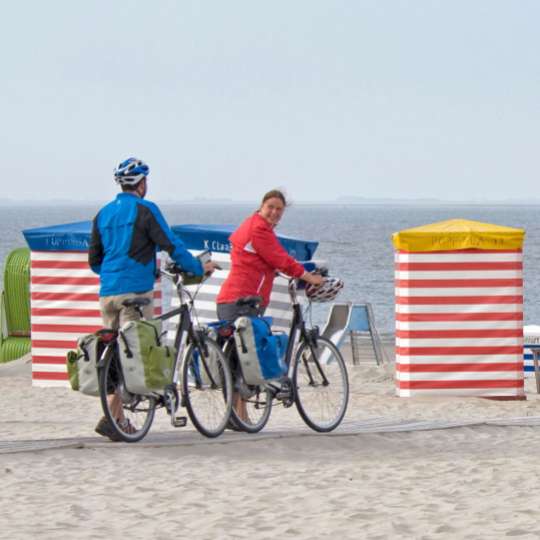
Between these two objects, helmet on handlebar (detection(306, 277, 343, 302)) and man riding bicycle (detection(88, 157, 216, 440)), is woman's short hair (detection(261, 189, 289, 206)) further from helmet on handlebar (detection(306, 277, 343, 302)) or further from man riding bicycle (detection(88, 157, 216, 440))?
man riding bicycle (detection(88, 157, 216, 440))

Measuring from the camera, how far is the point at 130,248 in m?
9.02

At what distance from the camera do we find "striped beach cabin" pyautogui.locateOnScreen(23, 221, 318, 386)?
1429 cm

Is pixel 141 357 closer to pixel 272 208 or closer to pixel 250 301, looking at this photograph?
pixel 250 301

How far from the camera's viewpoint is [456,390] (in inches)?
519

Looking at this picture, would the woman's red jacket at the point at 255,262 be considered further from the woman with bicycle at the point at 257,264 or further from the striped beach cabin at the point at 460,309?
the striped beach cabin at the point at 460,309

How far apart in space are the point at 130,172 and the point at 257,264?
1.02m

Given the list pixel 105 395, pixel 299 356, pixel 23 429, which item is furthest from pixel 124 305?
pixel 23 429

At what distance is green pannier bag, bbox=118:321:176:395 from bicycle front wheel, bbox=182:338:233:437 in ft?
1.23

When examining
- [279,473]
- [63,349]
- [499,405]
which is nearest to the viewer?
[279,473]

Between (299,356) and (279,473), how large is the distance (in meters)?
1.45

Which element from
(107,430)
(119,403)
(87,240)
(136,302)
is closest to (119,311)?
(136,302)

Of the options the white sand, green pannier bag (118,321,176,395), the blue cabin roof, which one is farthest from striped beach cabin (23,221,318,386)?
green pannier bag (118,321,176,395)

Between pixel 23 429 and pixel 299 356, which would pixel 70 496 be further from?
pixel 23 429

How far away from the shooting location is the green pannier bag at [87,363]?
8.74 m
